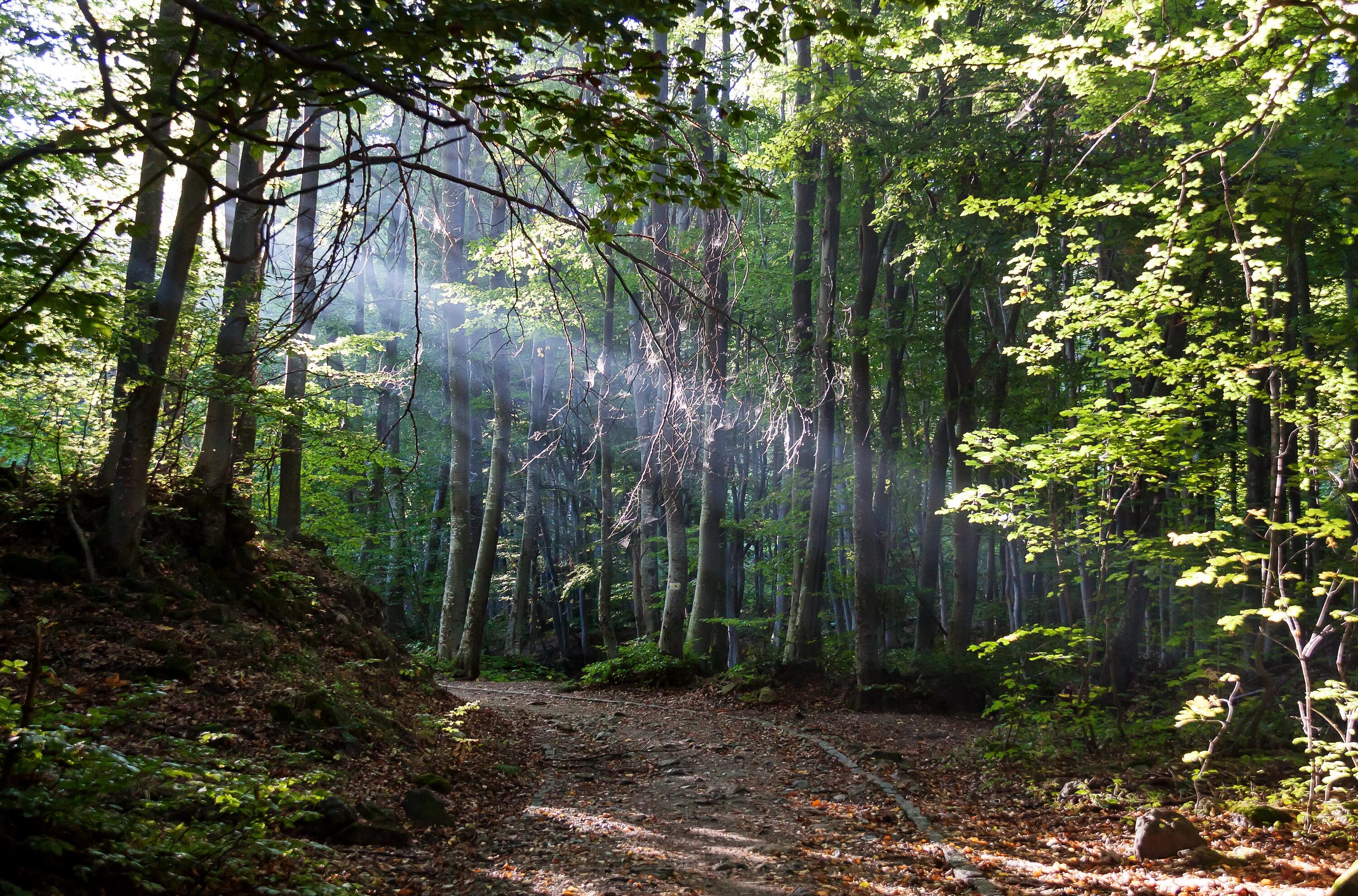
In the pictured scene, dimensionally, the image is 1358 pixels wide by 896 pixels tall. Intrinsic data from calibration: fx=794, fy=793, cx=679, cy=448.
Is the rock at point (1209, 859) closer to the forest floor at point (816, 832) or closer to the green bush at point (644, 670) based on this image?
the forest floor at point (816, 832)

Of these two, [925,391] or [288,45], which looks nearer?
[288,45]

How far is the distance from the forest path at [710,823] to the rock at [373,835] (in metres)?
0.57

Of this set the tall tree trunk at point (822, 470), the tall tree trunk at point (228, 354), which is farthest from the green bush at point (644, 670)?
the tall tree trunk at point (228, 354)

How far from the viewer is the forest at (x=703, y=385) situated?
3355 millimetres

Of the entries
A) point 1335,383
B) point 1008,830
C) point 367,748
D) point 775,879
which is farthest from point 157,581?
point 1335,383

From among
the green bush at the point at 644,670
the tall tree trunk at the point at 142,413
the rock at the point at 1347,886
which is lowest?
the green bush at the point at 644,670

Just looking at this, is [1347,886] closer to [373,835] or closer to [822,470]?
[373,835]

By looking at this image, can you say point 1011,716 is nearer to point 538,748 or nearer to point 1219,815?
point 1219,815

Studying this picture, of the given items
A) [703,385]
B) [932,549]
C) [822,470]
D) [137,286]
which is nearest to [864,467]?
[822,470]

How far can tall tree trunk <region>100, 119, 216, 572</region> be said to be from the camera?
7352mm

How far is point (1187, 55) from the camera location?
550 cm

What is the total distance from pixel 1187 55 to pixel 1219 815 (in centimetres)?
537

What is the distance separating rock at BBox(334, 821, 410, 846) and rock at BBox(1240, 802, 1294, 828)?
5.77 meters

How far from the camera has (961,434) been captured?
13.9 metres
